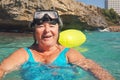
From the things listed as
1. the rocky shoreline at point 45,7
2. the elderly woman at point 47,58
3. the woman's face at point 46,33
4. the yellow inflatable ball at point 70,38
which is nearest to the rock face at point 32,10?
the rocky shoreline at point 45,7

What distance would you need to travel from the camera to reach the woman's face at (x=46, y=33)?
2.91 meters

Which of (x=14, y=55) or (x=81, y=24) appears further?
(x=81, y=24)

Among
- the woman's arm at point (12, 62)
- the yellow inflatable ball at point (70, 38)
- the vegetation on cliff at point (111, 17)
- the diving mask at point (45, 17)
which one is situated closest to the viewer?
the woman's arm at point (12, 62)

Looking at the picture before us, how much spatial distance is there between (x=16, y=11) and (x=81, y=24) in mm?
6988

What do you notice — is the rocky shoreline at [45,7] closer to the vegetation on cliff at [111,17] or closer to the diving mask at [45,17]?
the diving mask at [45,17]

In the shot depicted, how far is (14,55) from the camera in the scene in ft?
9.84

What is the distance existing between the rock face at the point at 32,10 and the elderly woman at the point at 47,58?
1641 centimetres

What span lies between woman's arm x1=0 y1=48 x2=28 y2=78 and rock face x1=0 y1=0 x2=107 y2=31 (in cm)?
1660

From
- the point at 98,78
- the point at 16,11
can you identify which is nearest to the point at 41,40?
the point at 98,78

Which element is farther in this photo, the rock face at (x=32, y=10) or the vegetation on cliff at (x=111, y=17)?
the vegetation on cliff at (x=111, y=17)

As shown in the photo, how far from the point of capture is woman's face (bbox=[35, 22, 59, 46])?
114 inches

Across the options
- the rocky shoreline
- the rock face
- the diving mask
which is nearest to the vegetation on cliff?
the rocky shoreline

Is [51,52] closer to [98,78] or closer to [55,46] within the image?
[55,46]

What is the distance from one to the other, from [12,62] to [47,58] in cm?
42
